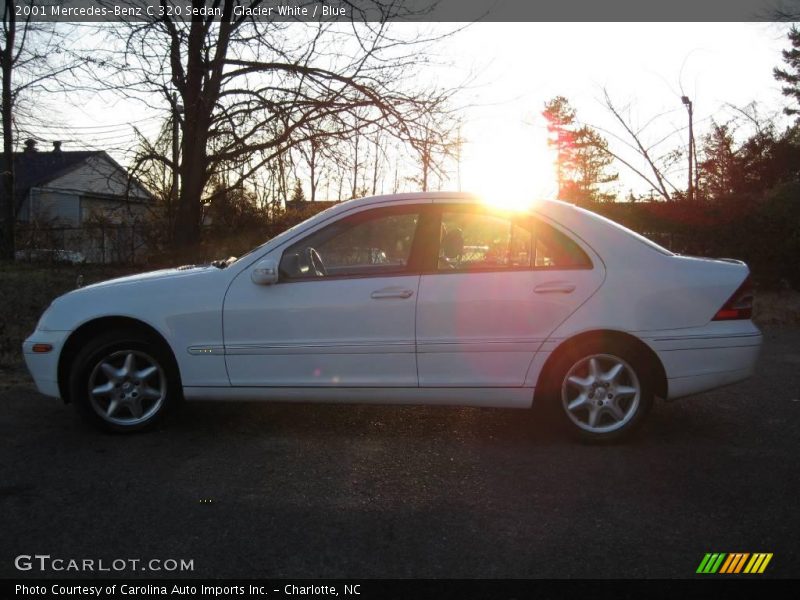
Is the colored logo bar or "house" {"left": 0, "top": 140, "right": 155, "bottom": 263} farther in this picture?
"house" {"left": 0, "top": 140, "right": 155, "bottom": 263}

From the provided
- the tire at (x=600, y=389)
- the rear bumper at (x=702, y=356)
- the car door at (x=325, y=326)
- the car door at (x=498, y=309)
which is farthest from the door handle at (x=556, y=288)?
the car door at (x=325, y=326)

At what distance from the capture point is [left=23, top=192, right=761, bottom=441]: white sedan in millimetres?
4434

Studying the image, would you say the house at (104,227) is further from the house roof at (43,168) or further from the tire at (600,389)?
the house roof at (43,168)

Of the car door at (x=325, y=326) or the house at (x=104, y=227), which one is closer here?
the car door at (x=325, y=326)

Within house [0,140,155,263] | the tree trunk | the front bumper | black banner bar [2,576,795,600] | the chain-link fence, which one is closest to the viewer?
black banner bar [2,576,795,600]

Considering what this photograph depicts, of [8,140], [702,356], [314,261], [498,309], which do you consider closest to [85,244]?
[8,140]

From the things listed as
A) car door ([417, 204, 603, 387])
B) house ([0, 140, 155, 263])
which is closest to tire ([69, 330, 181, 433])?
car door ([417, 204, 603, 387])

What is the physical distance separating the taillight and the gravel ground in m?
0.85

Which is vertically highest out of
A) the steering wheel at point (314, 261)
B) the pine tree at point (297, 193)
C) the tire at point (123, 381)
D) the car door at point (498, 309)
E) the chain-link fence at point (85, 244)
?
the pine tree at point (297, 193)

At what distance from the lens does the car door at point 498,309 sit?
14.5 ft

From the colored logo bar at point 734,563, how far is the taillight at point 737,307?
1.80 m

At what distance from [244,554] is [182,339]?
6.45 ft

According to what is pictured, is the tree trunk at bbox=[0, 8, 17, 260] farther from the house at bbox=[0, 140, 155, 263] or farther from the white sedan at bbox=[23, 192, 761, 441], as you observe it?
the white sedan at bbox=[23, 192, 761, 441]

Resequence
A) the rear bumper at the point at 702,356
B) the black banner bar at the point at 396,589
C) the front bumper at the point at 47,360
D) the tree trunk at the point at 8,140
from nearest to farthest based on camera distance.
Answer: the black banner bar at the point at 396,589, the rear bumper at the point at 702,356, the front bumper at the point at 47,360, the tree trunk at the point at 8,140
